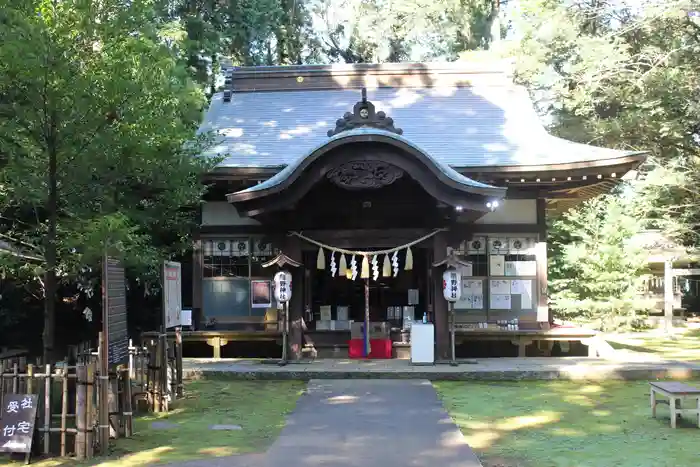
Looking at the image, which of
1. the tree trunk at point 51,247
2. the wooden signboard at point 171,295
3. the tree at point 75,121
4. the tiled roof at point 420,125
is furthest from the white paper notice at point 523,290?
the tree trunk at point 51,247

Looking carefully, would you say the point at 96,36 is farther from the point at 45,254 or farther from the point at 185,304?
the point at 185,304

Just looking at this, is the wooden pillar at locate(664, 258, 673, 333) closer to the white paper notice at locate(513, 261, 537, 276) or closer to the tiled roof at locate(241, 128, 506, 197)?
the white paper notice at locate(513, 261, 537, 276)

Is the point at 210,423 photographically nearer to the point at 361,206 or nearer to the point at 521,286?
the point at 361,206

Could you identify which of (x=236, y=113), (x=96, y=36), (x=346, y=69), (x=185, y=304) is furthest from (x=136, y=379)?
(x=346, y=69)

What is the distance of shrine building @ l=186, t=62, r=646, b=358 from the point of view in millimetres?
11016

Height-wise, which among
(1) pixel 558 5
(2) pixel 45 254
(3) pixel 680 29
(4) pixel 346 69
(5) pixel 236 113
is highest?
(1) pixel 558 5

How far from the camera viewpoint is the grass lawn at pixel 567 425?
5988 mm

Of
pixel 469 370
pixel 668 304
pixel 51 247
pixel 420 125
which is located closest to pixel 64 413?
pixel 51 247

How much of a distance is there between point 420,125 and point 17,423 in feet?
35.4

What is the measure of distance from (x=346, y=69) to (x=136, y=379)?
34.2ft

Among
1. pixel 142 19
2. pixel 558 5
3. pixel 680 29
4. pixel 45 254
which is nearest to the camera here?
pixel 45 254

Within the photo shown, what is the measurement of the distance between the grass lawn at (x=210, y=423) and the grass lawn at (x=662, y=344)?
8.35 m

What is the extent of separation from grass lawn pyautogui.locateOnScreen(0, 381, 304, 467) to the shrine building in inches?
85.1

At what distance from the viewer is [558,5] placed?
23.0m
